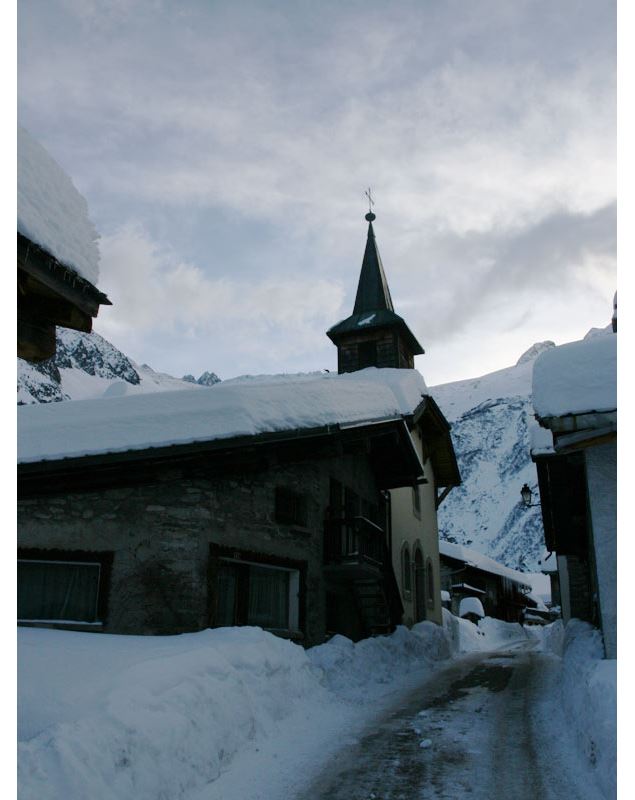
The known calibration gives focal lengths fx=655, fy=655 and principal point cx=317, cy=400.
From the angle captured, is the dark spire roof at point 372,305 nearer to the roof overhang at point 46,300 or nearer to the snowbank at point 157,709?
the snowbank at point 157,709

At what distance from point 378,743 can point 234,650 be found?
Answer: 1925mm

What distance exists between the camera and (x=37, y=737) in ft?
14.7

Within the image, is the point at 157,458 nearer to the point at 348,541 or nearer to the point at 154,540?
the point at 154,540

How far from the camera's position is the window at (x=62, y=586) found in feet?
31.8

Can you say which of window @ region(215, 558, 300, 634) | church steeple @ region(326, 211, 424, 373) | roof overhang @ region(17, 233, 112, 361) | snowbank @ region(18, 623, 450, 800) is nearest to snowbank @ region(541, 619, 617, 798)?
snowbank @ region(18, 623, 450, 800)

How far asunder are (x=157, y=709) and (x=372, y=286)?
25267mm

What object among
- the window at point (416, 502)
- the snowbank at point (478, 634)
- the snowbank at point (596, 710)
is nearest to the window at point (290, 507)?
the snowbank at point (596, 710)

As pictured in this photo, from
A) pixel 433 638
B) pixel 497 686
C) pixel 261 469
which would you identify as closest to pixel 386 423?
pixel 261 469

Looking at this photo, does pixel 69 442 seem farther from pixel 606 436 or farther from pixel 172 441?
pixel 606 436

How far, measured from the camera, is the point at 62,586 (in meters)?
9.80

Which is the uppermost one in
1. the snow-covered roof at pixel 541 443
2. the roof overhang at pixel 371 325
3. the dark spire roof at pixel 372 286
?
the dark spire roof at pixel 372 286

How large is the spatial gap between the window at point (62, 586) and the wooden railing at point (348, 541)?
4866mm

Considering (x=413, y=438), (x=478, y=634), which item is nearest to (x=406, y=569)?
(x=413, y=438)
